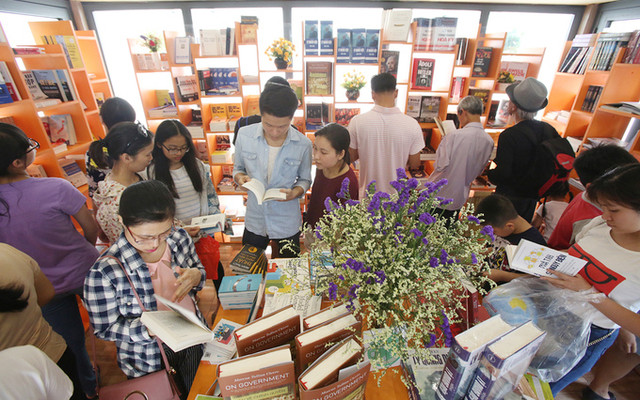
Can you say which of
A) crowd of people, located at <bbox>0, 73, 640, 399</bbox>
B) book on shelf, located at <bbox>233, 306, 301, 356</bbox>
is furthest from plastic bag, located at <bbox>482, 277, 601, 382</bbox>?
book on shelf, located at <bbox>233, 306, 301, 356</bbox>

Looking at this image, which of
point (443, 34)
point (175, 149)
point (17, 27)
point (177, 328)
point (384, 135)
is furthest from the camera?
point (443, 34)

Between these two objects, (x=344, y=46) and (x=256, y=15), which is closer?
(x=344, y=46)

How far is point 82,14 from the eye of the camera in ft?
13.1

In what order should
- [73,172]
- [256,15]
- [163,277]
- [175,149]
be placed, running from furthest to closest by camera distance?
[256,15]
[73,172]
[175,149]
[163,277]

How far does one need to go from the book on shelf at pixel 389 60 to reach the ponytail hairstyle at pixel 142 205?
129 inches

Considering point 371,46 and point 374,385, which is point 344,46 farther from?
point 374,385

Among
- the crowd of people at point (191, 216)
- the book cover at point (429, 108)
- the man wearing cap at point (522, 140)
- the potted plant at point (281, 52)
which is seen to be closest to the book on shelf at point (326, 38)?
the potted plant at point (281, 52)

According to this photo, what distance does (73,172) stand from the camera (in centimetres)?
328

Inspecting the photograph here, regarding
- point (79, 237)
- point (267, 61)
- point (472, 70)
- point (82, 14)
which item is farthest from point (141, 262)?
point (82, 14)

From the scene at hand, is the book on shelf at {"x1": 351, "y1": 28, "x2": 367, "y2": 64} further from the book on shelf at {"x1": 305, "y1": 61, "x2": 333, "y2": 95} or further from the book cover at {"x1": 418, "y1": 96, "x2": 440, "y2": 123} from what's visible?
the book cover at {"x1": 418, "y1": 96, "x2": 440, "y2": 123}

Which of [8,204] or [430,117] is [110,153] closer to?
[8,204]

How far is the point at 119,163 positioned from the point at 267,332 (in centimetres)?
150

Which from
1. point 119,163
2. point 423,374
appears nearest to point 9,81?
point 119,163

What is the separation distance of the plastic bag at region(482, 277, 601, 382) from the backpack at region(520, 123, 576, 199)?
1560 mm
